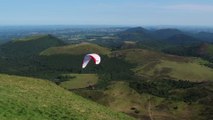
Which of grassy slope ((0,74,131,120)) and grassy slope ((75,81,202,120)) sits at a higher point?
grassy slope ((0,74,131,120))

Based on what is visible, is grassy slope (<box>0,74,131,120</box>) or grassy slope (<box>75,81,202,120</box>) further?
grassy slope (<box>75,81,202,120</box>)

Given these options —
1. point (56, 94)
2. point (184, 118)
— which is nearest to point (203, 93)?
point (184, 118)

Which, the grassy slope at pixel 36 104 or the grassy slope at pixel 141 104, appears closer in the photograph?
the grassy slope at pixel 36 104

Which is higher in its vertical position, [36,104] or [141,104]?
[36,104]

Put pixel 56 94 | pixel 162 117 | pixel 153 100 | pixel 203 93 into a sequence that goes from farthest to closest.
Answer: pixel 203 93
pixel 153 100
pixel 162 117
pixel 56 94

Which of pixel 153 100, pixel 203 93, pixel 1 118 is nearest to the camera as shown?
pixel 1 118

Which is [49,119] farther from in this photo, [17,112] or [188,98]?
[188,98]

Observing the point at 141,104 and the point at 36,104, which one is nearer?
the point at 36,104

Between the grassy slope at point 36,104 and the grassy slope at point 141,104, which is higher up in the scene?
the grassy slope at point 36,104
